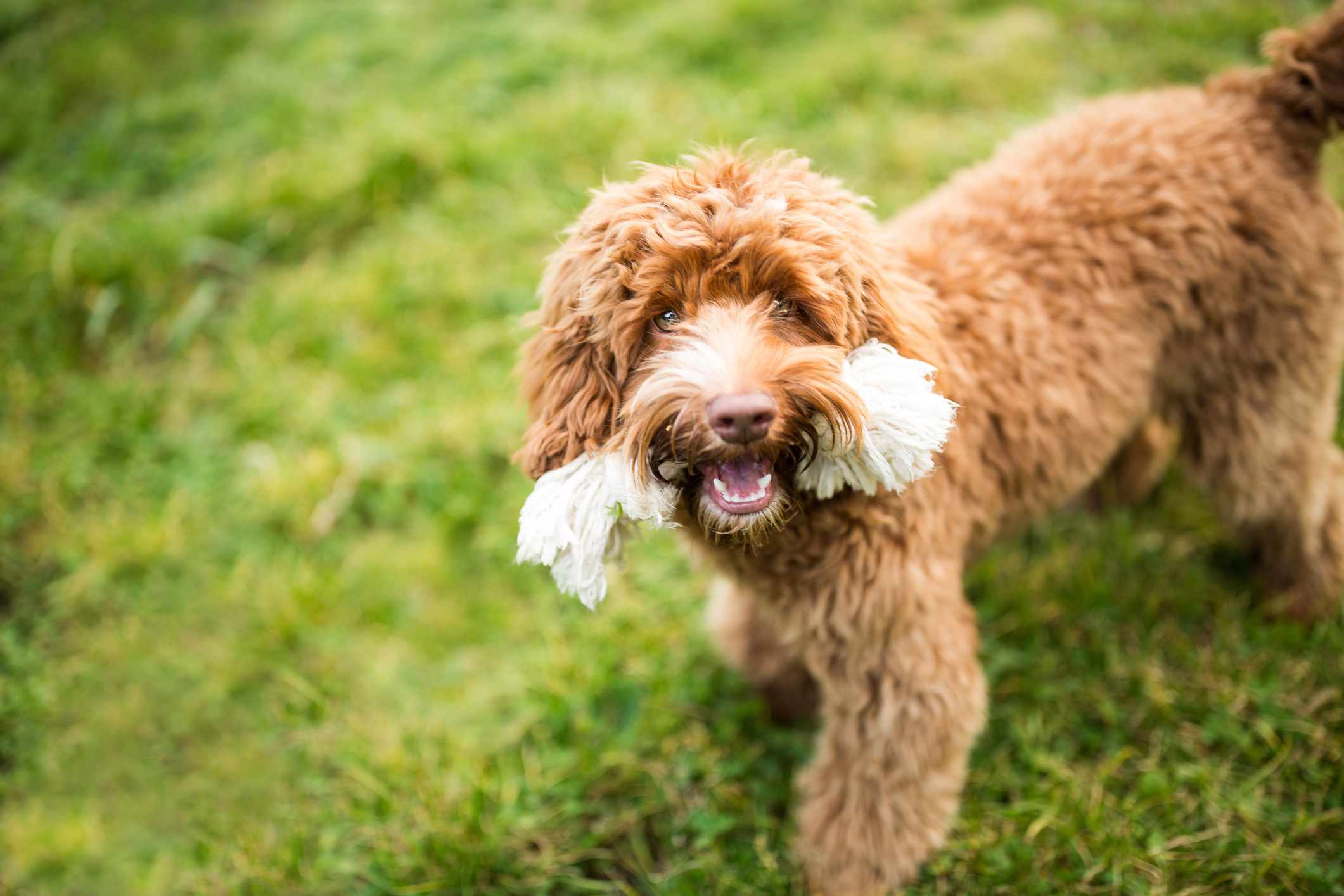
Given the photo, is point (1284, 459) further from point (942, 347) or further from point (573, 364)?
point (573, 364)

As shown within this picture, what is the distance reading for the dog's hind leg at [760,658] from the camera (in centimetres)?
328

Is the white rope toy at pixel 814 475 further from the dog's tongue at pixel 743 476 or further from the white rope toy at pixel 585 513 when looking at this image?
the dog's tongue at pixel 743 476

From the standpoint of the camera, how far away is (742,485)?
2.15 metres

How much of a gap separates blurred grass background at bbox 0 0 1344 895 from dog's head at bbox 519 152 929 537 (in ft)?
4.48

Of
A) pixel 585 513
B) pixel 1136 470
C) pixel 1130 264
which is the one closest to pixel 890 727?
pixel 585 513

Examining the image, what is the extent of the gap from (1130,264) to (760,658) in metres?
Answer: 1.80

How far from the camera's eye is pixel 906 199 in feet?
16.7

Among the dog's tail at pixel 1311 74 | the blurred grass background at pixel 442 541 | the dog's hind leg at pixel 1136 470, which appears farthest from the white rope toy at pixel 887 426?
the dog's hind leg at pixel 1136 470

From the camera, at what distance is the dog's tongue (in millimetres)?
2146

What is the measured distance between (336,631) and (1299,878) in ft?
11.7

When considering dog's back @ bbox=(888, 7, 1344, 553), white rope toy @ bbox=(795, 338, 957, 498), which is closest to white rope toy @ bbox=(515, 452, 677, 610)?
white rope toy @ bbox=(795, 338, 957, 498)

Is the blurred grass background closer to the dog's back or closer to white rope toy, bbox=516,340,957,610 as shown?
the dog's back

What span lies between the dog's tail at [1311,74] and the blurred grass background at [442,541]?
1.55 meters

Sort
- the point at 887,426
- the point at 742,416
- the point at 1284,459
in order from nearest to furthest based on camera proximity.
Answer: the point at 742,416 < the point at 887,426 < the point at 1284,459
